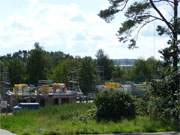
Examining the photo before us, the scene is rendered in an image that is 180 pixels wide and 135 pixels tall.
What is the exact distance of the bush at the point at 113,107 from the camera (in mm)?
28344

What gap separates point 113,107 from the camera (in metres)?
28.4

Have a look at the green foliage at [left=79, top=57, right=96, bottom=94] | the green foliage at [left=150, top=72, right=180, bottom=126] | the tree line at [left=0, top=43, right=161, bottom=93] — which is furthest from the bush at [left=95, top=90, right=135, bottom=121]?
the green foliage at [left=79, top=57, right=96, bottom=94]

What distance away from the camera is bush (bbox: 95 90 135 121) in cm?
2834

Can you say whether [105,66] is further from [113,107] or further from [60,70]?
[113,107]

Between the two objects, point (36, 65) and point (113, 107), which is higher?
point (36, 65)

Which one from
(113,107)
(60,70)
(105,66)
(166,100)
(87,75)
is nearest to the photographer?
(166,100)

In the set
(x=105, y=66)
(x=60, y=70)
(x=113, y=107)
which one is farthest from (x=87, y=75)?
(x=113, y=107)

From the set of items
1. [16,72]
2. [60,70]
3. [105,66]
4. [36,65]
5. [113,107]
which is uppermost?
[105,66]

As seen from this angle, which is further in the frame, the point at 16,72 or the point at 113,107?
the point at 16,72

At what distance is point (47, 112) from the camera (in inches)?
1385

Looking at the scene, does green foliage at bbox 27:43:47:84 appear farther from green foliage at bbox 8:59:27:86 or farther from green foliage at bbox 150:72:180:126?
green foliage at bbox 150:72:180:126

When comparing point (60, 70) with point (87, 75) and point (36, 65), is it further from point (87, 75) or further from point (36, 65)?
point (36, 65)

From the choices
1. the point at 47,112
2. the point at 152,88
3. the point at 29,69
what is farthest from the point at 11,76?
the point at 152,88

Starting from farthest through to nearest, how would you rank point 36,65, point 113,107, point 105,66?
1. point 105,66
2. point 36,65
3. point 113,107
